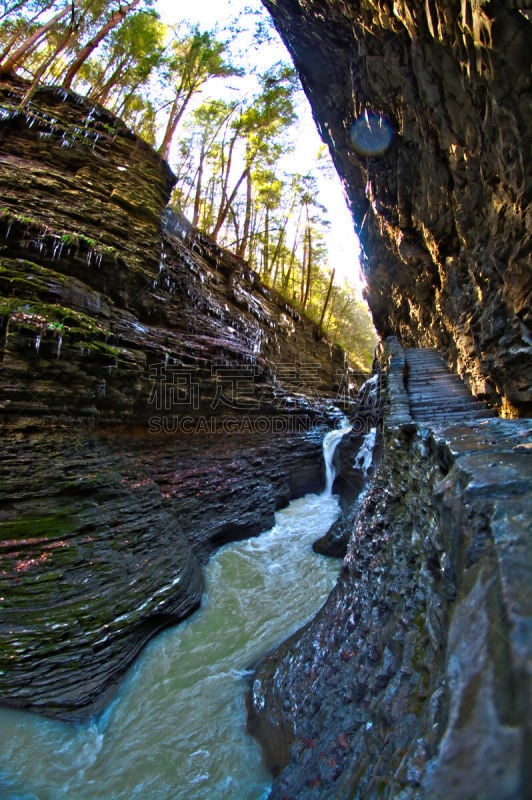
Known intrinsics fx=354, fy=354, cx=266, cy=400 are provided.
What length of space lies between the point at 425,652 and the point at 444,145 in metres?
6.75

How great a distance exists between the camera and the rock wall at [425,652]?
3.06 feet

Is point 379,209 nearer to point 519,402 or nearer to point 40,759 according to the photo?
point 519,402

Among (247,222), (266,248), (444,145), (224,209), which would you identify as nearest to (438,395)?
(444,145)

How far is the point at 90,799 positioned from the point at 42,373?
516 cm

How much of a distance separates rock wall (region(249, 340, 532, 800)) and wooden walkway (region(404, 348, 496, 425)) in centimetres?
183

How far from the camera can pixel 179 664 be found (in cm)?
441

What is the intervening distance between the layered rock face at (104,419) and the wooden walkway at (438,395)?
423 centimetres

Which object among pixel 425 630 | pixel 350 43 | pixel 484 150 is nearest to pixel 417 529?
pixel 425 630

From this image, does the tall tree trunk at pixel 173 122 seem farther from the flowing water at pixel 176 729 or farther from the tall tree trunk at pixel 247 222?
the flowing water at pixel 176 729

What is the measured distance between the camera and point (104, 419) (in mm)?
6660

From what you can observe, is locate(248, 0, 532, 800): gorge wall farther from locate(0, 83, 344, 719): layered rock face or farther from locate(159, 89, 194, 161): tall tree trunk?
locate(159, 89, 194, 161): tall tree trunk

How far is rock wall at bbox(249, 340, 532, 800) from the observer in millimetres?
932

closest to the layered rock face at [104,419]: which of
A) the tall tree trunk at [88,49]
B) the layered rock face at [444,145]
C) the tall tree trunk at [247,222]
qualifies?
the tall tree trunk at [88,49]

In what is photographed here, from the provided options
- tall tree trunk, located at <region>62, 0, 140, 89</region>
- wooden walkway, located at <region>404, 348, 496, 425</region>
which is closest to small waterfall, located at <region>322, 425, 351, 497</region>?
wooden walkway, located at <region>404, 348, 496, 425</region>
